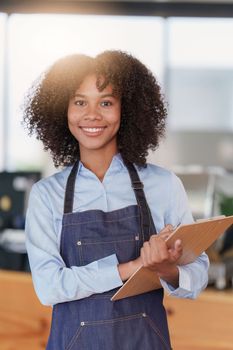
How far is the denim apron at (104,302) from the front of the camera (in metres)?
1.51

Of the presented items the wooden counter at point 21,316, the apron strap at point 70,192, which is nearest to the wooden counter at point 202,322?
the wooden counter at point 21,316

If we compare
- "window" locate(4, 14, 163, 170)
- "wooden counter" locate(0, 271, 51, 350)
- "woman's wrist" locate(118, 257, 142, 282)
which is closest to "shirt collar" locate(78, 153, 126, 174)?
"woman's wrist" locate(118, 257, 142, 282)

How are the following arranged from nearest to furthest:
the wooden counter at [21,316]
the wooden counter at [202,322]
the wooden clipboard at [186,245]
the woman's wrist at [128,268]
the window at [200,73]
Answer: the wooden clipboard at [186,245]
the woman's wrist at [128,268]
the wooden counter at [202,322]
the wooden counter at [21,316]
the window at [200,73]

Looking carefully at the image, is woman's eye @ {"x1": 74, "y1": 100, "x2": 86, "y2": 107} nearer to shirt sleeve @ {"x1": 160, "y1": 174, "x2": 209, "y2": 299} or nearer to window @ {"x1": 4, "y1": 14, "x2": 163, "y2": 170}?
shirt sleeve @ {"x1": 160, "y1": 174, "x2": 209, "y2": 299}

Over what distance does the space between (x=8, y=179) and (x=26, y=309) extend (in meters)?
1.03

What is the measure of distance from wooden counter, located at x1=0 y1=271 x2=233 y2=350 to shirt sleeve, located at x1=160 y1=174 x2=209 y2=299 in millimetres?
1322

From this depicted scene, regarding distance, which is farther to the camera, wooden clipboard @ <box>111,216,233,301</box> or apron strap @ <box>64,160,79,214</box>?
apron strap @ <box>64,160,79,214</box>

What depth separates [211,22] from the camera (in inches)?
276

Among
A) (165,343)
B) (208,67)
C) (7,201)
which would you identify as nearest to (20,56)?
(208,67)

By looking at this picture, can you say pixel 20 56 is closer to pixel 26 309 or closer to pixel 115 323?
pixel 26 309

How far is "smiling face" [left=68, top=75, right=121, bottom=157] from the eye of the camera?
1525 millimetres

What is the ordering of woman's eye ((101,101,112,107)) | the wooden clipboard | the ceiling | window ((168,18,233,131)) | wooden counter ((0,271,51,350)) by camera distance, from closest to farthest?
the wooden clipboard < woman's eye ((101,101,112,107)) < wooden counter ((0,271,51,350)) < the ceiling < window ((168,18,233,131))

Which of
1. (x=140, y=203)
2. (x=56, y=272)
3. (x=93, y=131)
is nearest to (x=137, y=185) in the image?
(x=140, y=203)

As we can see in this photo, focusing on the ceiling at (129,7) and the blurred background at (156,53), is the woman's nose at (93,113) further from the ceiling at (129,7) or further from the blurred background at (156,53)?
the ceiling at (129,7)
